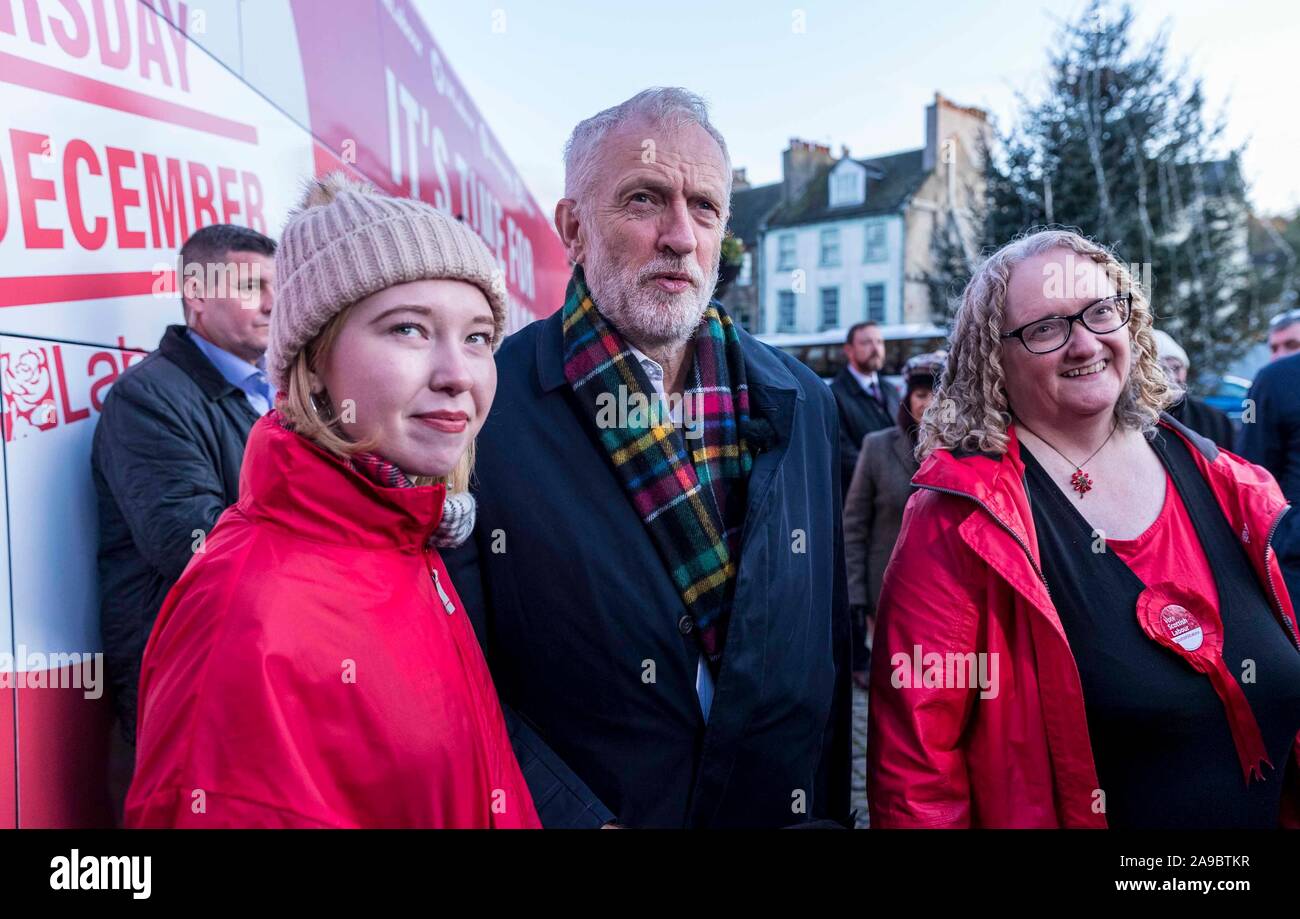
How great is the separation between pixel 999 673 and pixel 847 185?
29084 millimetres

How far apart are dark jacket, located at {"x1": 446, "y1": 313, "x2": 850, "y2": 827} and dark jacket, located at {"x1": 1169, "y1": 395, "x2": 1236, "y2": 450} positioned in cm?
295

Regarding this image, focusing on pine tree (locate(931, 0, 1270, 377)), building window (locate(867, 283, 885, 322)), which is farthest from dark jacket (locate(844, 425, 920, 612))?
building window (locate(867, 283, 885, 322))

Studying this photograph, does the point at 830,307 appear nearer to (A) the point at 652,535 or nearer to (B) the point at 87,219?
(B) the point at 87,219

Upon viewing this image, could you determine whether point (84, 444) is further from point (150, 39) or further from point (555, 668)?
point (555, 668)

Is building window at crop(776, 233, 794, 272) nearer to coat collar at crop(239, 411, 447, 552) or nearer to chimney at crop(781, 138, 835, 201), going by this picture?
chimney at crop(781, 138, 835, 201)

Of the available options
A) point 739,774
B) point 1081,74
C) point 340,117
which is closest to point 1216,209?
point 1081,74

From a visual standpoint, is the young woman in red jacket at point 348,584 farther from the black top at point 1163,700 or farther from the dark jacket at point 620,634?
the black top at point 1163,700

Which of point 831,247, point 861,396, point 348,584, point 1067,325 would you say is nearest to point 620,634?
point 348,584

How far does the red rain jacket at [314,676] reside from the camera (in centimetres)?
118

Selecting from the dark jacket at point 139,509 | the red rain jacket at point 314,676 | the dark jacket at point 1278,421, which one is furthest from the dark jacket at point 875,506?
the red rain jacket at point 314,676

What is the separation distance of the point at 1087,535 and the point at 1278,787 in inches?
25.3

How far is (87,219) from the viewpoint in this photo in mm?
2168

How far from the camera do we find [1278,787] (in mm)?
1893

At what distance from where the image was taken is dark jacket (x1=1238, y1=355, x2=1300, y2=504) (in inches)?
148
